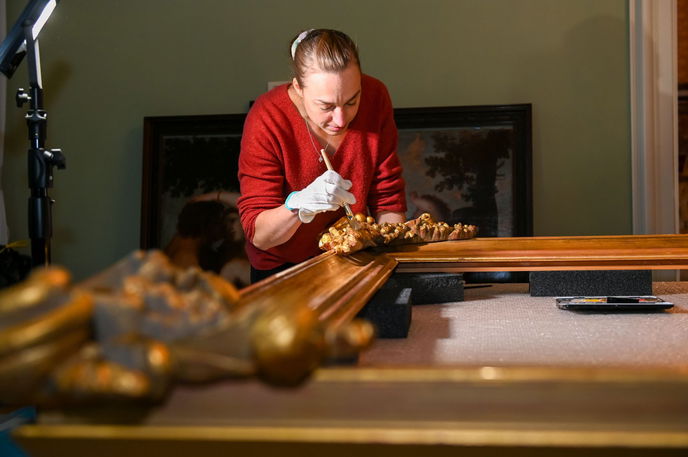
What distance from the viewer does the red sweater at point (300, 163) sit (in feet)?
5.27

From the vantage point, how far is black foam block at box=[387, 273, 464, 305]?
1105 mm

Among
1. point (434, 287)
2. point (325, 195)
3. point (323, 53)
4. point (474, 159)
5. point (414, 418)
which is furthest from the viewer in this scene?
point (474, 159)

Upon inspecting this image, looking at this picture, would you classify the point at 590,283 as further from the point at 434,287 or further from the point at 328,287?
the point at 328,287

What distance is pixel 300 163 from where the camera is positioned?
Result: 5.49ft

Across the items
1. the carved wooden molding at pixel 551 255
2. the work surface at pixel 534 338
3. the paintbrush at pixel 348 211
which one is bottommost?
the work surface at pixel 534 338

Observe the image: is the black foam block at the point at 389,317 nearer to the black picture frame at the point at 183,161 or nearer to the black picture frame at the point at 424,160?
the black picture frame at the point at 424,160

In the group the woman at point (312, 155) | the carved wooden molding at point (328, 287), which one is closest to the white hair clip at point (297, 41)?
the woman at point (312, 155)

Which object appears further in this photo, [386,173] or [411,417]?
[386,173]

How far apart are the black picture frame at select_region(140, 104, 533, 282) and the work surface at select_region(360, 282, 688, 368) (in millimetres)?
1694

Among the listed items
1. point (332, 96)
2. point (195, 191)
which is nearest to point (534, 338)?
point (332, 96)

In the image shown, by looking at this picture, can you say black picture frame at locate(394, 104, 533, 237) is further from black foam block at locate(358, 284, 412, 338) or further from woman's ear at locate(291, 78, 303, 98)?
black foam block at locate(358, 284, 412, 338)

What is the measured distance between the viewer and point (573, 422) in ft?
1.20

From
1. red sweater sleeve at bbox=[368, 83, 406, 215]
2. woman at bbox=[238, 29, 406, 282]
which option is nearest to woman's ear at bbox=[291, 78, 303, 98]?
woman at bbox=[238, 29, 406, 282]

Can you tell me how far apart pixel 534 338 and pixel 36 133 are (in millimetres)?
1466
